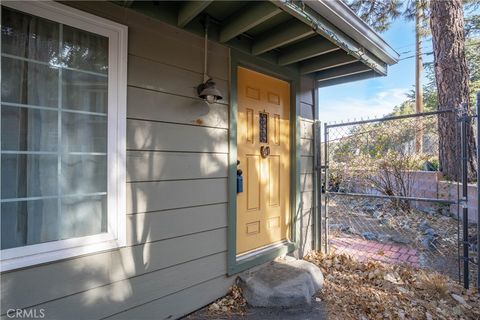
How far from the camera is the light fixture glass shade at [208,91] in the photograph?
204cm

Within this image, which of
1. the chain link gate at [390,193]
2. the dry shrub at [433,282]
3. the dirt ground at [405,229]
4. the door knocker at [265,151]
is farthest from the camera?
the chain link gate at [390,193]

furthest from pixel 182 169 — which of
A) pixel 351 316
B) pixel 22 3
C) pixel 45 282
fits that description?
pixel 351 316

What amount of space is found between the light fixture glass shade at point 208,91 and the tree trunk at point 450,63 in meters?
4.48

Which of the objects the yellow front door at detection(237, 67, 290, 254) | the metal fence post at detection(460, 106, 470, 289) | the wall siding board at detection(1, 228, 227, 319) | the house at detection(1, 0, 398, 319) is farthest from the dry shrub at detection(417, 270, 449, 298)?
the wall siding board at detection(1, 228, 227, 319)

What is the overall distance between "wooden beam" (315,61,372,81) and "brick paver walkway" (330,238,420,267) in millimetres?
2185

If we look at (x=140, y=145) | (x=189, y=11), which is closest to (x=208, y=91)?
(x=189, y=11)

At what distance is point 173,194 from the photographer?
6.39 feet

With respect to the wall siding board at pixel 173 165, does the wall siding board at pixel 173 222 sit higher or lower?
lower

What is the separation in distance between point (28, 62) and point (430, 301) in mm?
3393

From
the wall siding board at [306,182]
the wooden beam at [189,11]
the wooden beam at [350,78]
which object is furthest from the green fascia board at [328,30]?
the wall siding board at [306,182]

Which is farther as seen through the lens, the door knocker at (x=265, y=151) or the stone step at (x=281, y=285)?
the door knocker at (x=265, y=151)

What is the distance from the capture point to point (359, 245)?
3.57m

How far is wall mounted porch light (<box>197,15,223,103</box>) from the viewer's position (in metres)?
2.04

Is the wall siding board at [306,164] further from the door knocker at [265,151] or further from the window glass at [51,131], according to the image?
the window glass at [51,131]
